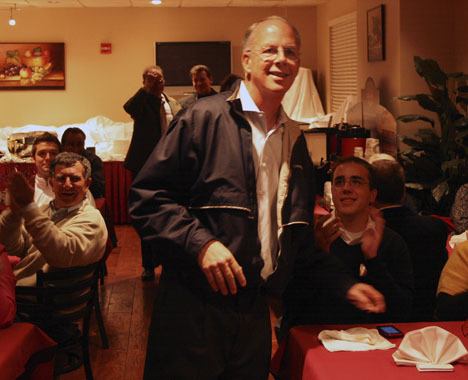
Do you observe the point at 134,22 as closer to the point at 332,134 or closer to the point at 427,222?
the point at 332,134

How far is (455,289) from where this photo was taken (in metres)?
2.54

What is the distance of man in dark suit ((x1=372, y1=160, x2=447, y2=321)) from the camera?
295cm

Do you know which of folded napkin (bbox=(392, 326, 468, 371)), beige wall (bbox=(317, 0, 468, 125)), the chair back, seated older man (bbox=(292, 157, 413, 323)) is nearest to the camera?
folded napkin (bbox=(392, 326, 468, 371))

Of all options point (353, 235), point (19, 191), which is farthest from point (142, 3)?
point (353, 235)

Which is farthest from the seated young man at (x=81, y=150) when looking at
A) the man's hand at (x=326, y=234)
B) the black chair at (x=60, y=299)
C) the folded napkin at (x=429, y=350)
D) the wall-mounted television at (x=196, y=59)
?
the wall-mounted television at (x=196, y=59)

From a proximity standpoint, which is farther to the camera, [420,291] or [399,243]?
[420,291]

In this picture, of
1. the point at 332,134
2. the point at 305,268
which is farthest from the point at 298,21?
the point at 305,268

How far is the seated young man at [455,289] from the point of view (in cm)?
252

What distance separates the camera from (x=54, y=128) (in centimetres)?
1012

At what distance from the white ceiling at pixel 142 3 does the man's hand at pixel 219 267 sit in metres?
8.67

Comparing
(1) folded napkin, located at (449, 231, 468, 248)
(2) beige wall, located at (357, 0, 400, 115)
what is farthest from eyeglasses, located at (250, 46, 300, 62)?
(2) beige wall, located at (357, 0, 400, 115)

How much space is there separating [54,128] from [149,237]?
28.2 ft

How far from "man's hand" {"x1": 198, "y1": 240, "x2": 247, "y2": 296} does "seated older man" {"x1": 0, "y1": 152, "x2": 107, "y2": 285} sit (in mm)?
1278

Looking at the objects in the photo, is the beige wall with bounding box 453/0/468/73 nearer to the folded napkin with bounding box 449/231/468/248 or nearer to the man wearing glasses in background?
the folded napkin with bounding box 449/231/468/248
